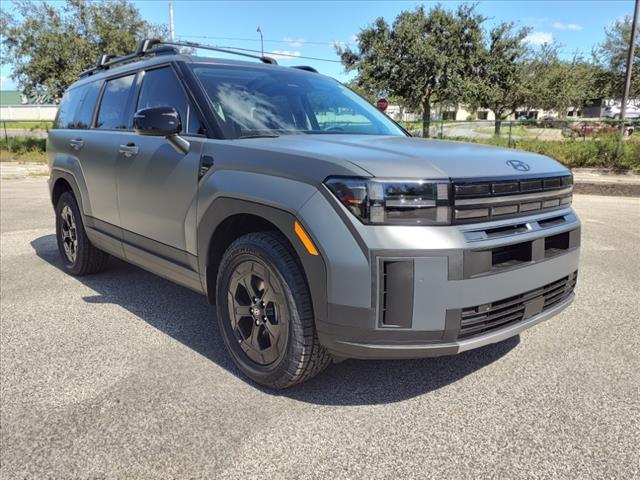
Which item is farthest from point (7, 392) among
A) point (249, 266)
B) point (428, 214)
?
point (428, 214)

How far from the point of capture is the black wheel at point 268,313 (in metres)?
2.57

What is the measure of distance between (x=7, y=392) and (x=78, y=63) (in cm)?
2337

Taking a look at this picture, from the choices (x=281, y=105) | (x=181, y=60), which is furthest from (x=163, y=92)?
(x=281, y=105)

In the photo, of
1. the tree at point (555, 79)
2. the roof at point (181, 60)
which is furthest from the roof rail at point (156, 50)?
the tree at point (555, 79)

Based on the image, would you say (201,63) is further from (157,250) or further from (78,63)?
(78,63)

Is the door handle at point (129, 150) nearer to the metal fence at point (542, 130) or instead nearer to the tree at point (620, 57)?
the metal fence at point (542, 130)

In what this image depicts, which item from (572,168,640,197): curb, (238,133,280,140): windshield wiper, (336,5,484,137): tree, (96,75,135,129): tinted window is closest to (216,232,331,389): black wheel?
(238,133,280,140): windshield wiper

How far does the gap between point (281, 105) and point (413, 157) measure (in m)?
1.45

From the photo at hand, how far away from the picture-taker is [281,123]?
346 cm

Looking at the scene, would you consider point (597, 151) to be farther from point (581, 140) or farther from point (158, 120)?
point (158, 120)

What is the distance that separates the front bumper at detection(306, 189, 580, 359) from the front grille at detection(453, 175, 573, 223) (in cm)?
6

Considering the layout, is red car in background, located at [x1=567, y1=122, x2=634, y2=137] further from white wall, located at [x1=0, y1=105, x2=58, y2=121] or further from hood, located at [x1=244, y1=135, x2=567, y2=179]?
white wall, located at [x1=0, y1=105, x2=58, y2=121]

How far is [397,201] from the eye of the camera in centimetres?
230

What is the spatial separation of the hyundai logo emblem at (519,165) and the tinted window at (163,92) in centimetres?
205
